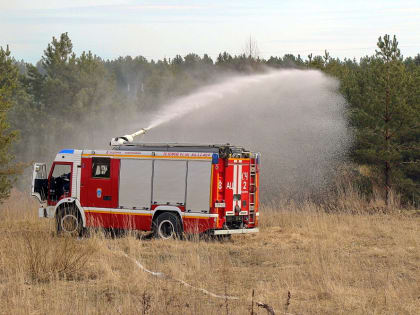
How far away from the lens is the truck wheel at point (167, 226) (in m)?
16.7

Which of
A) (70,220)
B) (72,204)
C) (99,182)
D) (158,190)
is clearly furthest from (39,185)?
(158,190)

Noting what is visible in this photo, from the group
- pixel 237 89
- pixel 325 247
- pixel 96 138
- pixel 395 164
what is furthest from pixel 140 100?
pixel 325 247

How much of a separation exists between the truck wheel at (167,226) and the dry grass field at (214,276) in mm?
581

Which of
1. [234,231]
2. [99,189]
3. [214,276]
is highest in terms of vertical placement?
[99,189]

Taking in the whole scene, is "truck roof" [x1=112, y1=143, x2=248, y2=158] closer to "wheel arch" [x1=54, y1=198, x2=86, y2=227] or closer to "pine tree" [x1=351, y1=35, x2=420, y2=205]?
"wheel arch" [x1=54, y1=198, x2=86, y2=227]

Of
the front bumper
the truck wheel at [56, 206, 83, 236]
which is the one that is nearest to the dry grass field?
the front bumper

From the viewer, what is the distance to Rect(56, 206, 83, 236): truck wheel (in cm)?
1792

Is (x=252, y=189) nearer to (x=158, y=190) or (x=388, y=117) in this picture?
(x=158, y=190)

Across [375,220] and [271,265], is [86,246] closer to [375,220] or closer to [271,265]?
[271,265]

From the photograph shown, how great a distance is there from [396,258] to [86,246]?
6282mm

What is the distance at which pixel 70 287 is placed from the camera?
34.1ft

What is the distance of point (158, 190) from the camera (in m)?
17.1

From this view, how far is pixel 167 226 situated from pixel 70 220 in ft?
9.46

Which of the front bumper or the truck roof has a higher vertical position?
the truck roof
